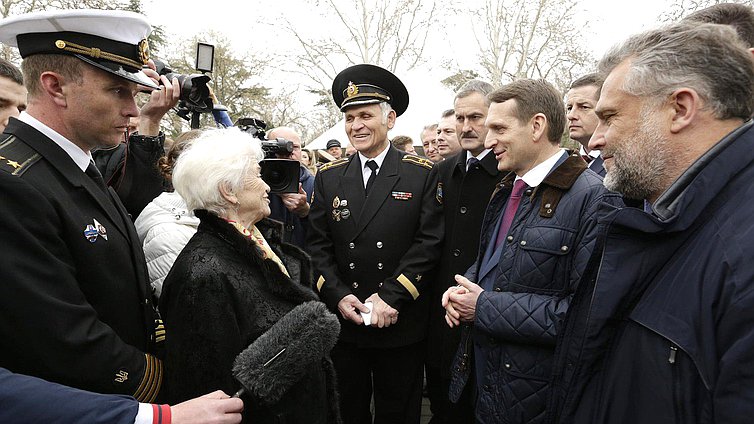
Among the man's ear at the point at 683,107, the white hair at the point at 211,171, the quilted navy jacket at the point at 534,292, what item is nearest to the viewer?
the man's ear at the point at 683,107

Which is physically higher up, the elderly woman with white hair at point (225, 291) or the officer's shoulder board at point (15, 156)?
the officer's shoulder board at point (15, 156)

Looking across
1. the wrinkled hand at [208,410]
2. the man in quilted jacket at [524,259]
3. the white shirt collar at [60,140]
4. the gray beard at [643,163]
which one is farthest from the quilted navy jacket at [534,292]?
the white shirt collar at [60,140]

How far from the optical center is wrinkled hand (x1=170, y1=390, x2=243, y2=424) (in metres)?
1.51

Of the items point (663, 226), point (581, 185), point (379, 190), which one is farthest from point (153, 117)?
point (663, 226)

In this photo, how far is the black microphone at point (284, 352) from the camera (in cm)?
180

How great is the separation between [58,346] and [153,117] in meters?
1.64

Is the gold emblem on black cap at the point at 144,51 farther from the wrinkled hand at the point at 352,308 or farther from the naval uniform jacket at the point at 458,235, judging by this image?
the naval uniform jacket at the point at 458,235

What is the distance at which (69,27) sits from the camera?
66.9 inches

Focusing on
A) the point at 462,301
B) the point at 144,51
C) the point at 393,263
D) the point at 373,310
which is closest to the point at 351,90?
the point at 393,263

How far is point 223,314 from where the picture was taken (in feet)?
6.39

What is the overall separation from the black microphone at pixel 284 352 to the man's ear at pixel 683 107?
1447 mm

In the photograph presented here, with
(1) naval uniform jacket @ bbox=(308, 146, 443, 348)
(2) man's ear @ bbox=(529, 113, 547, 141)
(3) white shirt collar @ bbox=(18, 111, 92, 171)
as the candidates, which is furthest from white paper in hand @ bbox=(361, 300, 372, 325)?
(3) white shirt collar @ bbox=(18, 111, 92, 171)

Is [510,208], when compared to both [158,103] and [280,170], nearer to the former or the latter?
[280,170]

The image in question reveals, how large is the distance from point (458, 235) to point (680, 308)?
6.42 ft
